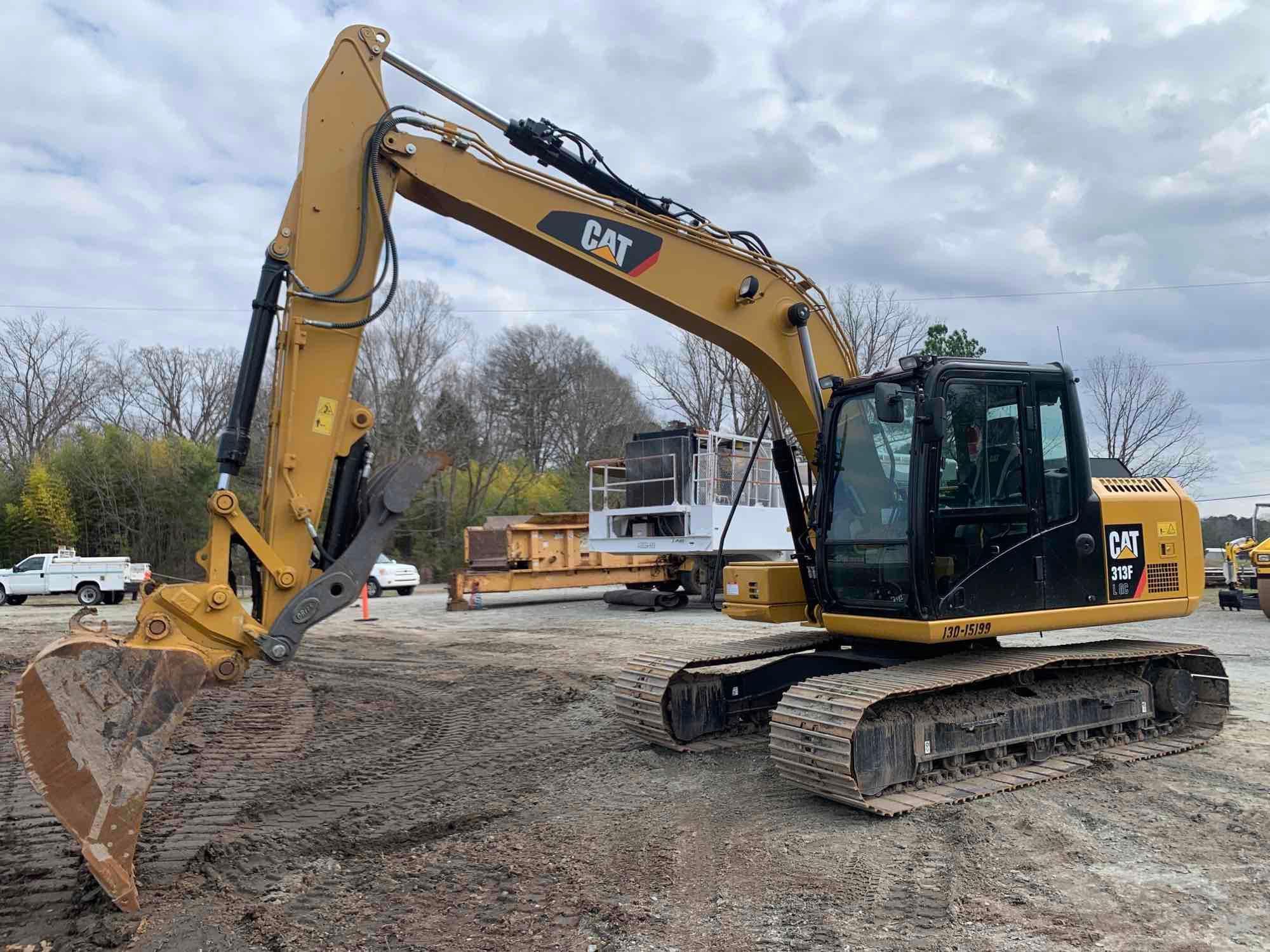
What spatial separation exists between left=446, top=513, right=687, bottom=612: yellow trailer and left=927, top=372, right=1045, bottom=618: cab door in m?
13.5

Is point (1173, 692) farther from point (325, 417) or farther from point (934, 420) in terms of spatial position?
point (325, 417)

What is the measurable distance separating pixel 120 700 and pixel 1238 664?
1088cm

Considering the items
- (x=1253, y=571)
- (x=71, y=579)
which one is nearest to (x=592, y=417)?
(x=71, y=579)

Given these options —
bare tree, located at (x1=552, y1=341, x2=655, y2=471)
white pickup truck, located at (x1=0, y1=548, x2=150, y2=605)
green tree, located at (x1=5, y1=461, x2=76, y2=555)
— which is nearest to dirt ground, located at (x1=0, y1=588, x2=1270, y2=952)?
white pickup truck, located at (x1=0, y1=548, x2=150, y2=605)

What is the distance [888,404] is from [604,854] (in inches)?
111

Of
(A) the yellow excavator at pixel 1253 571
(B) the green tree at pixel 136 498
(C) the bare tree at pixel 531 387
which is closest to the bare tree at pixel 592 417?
(C) the bare tree at pixel 531 387

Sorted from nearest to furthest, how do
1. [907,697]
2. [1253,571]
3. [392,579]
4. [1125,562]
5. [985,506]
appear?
1. [907,697]
2. [985,506]
3. [1125,562]
4. [1253,571]
5. [392,579]

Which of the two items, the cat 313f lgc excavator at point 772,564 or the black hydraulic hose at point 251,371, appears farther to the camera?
the black hydraulic hose at point 251,371

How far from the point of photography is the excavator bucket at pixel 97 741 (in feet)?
13.0

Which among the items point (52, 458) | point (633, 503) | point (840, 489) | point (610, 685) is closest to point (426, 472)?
point (840, 489)

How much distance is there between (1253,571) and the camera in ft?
57.3

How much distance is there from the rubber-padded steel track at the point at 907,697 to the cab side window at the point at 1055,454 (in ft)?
3.17

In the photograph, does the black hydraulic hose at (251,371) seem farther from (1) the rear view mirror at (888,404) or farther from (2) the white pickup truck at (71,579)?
(2) the white pickup truck at (71,579)

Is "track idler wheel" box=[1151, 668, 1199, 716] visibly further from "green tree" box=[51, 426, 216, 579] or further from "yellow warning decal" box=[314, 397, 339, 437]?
"green tree" box=[51, 426, 216, 579]
